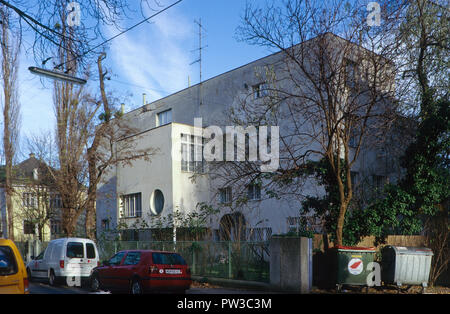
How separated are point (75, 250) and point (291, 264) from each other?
8766 millimetres

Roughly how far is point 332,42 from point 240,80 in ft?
45.3

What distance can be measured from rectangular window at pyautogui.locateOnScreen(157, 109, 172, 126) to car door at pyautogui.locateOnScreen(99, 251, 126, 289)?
20.1 metres

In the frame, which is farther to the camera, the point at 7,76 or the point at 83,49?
the point at 7,76

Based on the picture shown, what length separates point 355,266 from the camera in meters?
13.9

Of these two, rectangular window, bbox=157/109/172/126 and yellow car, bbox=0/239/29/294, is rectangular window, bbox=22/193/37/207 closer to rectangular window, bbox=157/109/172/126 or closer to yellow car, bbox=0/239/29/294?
rectangular window, bbox=157/109/172/126

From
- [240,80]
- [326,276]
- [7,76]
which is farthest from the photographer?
[7,76]

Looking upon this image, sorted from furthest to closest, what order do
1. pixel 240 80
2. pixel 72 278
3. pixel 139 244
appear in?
pixel 240 80 → pixel 139 244 → pixel 72 278

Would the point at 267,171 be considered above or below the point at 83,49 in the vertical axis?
below

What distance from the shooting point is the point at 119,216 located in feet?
106

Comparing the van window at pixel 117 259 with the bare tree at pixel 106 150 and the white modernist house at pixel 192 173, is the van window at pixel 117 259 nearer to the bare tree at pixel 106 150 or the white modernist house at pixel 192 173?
the white modernist house at pixel 192 173

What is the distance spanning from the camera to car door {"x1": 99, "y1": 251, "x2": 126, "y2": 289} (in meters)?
15.2

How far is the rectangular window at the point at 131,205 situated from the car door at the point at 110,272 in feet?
48.4

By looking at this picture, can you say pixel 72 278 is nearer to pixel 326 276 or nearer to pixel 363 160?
pixel 326 276

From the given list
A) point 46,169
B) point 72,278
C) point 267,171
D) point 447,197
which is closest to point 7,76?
point 46,169
